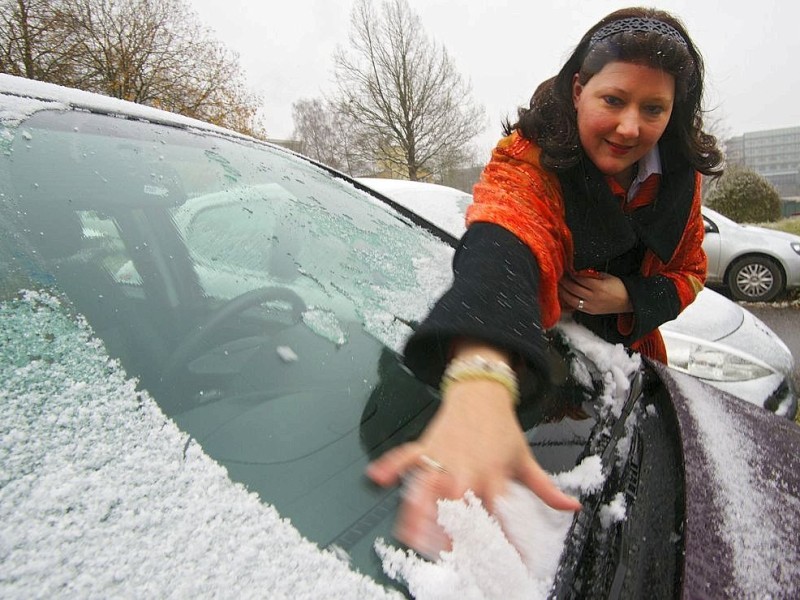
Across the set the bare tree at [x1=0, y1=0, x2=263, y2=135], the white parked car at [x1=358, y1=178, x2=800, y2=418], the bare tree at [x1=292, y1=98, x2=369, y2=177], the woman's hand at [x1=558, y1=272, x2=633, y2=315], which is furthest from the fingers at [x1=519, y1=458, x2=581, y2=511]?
the bare tree at [x1=292, y1=98, x2=369, y2=177]

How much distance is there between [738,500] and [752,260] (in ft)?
19.2

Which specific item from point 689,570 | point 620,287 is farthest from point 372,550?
point 620,287

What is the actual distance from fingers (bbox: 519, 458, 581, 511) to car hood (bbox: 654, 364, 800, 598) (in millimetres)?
237

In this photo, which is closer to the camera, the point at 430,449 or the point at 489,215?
the point at 430,449

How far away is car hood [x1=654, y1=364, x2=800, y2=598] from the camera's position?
680mm

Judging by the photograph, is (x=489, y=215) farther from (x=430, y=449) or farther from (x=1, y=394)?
(x=1, y=394)

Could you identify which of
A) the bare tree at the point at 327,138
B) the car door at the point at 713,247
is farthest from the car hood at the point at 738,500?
the bare tree at the point at 327,138

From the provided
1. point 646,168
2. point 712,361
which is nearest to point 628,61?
point 646,168

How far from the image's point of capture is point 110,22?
10984 millimetres

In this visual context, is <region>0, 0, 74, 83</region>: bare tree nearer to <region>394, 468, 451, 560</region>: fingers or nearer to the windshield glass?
the windshield glass

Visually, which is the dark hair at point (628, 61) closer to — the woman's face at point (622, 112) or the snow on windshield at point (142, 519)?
the woman's face at point (622, 112)

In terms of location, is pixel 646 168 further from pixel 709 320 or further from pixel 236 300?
pixel 709 320

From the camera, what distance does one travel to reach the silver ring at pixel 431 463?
0.57 meters

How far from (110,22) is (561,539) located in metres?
14.0
